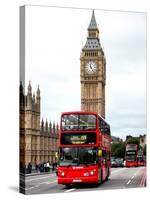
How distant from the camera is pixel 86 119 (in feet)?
77.1

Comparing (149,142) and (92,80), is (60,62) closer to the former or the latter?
(92,80)

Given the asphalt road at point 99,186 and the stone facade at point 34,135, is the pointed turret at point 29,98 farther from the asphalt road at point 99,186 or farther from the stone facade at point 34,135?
the asphalt road at point 99,186

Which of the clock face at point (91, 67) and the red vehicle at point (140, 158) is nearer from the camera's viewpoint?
the clock face at point (91, 67)

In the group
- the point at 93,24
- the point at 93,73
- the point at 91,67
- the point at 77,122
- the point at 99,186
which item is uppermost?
the point at 93,24

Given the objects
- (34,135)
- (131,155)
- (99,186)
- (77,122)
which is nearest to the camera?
(34,135)

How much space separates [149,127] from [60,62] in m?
3.98

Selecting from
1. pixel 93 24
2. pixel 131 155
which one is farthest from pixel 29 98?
pixel 131 155

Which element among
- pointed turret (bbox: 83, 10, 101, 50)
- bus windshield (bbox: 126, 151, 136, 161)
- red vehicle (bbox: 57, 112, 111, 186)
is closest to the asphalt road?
red vehicle (bbox: 57, 112, 111, 186)

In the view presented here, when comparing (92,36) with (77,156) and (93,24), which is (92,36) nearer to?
(93,24)

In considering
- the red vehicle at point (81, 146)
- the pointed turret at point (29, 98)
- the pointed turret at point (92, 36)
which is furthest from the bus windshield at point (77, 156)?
the pointed turret at point (92, 36)

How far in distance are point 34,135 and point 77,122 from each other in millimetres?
1483

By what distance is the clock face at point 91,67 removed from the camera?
2439cm

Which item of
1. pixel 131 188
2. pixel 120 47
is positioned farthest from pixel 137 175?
pixel 120 47

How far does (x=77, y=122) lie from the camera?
23453 millimetres
